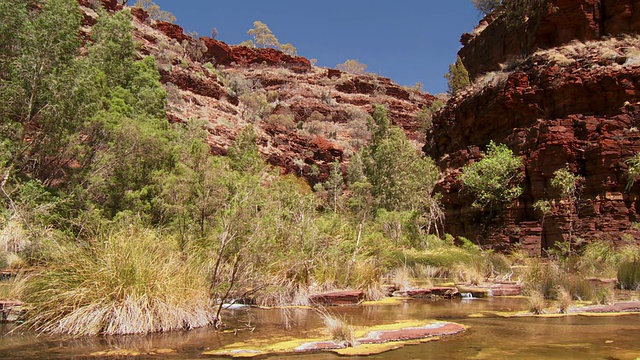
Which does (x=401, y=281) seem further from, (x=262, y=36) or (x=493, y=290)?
(x=262, y=36)

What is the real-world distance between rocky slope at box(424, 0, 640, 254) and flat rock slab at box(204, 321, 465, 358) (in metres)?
17.3

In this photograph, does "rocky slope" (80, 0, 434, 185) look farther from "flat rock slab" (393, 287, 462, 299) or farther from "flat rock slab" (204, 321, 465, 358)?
"flat rock slab" (204, 321, 465, 358)

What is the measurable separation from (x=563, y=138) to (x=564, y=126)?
0.82 meters

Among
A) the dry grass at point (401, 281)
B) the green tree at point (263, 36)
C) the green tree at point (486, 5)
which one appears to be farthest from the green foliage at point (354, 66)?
the dry grass at point (401, 281)

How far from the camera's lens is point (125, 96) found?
21203mm

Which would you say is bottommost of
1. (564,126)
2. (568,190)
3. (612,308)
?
(612,308)

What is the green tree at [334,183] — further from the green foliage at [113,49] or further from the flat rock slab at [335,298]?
the flat rock slab at [335,298]

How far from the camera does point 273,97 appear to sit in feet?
260

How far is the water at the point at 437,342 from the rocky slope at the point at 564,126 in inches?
607

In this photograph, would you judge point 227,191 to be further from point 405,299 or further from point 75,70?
point 75,70

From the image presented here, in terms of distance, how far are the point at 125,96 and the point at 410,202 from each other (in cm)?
1938

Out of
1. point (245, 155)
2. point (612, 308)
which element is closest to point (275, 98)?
point (245, 155)

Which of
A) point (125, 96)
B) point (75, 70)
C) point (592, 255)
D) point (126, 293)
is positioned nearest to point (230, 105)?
point (125, 96)

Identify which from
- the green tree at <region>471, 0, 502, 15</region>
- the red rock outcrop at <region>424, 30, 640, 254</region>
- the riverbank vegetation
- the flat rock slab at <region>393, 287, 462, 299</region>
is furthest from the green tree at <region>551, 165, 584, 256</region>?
the green tree at <region>471, 0, 502, 15</region>
